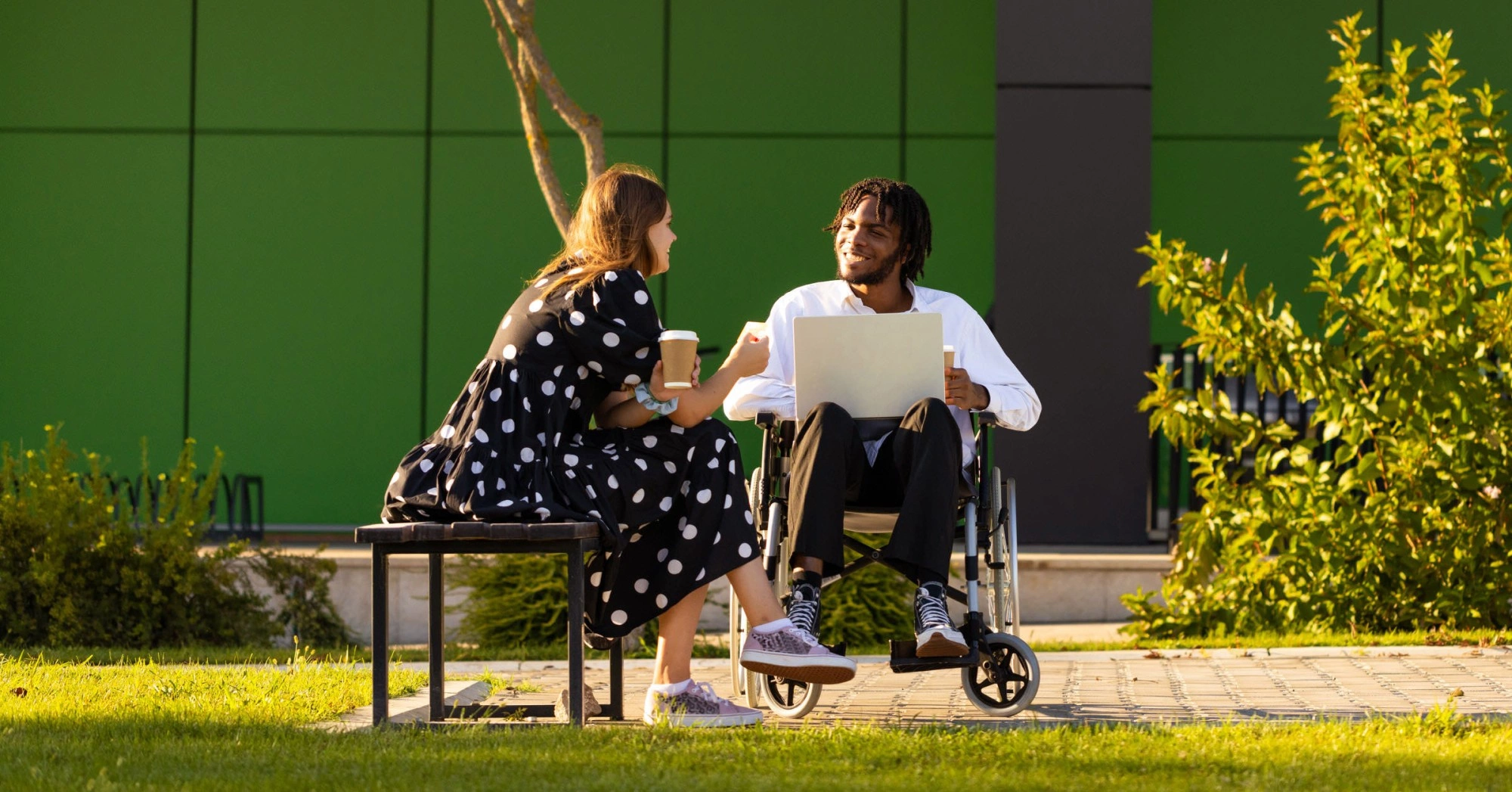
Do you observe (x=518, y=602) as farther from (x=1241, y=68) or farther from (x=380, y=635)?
(x=1241, y=68)

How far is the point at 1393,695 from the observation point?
404 centimetres

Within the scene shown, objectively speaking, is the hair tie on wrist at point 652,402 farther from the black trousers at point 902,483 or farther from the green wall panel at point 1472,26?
the green wall panel at point 1472,26

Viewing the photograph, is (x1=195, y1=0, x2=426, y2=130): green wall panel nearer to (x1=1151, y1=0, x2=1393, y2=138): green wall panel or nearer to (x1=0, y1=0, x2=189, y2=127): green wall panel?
(x1=0, y1=0, x2=189, y2=127): green wall panel

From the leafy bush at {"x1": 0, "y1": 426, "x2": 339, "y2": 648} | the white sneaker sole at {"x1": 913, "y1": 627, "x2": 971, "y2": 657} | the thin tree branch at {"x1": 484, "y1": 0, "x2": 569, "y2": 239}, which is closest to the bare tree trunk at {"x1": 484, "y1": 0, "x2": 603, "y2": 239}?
the thin tree branch at {"x1": 484, "y1": 0, "x2": 569, "y2": 239}

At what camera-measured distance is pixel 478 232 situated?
1092 cm

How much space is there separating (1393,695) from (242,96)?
8.92m

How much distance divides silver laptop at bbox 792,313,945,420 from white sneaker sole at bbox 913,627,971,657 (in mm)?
680

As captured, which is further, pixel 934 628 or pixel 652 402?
pixel 652 402

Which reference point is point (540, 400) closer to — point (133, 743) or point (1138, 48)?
point (133, 743)

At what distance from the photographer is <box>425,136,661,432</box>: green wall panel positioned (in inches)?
430

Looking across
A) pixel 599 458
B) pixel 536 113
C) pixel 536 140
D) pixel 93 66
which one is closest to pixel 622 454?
pixel 599 458

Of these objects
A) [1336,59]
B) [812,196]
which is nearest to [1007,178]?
[812,196]

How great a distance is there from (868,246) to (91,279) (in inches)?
312

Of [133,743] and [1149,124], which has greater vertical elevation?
[1149,124]
